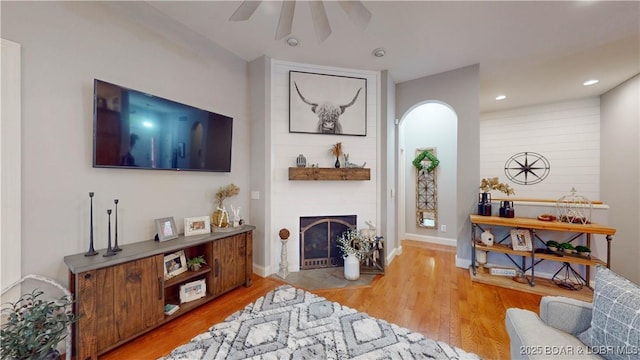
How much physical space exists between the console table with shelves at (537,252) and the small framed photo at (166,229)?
138 inches

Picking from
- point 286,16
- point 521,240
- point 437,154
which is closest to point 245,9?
point 286,16

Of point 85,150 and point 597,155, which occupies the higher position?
point 597,155

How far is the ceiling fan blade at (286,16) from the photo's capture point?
4.83 feet

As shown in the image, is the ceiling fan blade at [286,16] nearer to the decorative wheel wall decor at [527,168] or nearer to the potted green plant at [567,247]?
the potted green plant at [567,247]

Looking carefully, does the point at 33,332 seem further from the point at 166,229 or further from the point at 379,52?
the point at 379,52

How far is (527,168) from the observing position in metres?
5.09

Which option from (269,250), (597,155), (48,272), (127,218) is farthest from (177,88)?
(597,155)

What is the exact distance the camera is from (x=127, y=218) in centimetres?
206

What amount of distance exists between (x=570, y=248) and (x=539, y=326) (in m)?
2.27

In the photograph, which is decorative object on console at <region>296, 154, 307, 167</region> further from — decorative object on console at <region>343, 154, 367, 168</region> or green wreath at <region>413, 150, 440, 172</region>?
green wreath at <region>413, 150, 440, 172</region>

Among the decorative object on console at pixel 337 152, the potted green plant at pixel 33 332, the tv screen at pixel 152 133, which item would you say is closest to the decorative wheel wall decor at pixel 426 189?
the decorative object on console at pixel 337 152

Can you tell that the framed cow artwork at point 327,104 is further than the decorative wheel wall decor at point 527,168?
No

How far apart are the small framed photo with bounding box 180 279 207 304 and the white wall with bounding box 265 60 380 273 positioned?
2.99 ft

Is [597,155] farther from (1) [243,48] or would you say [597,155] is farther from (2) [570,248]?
(1) [243,48]
